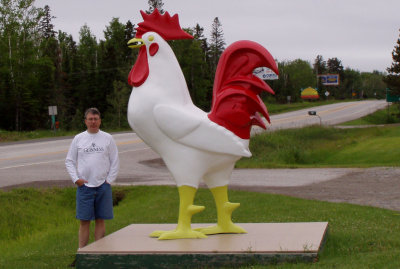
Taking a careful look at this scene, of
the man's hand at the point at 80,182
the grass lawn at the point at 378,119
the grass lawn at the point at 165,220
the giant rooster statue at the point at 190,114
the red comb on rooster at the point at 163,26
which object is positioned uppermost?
the red comb on rooster at the point at 163,26

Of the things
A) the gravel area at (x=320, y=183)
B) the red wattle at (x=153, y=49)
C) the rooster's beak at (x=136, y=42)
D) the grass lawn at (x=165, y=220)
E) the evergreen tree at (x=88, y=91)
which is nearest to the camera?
the grass lawn at (x=165, y=220)

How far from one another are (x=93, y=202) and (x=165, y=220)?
126 inches

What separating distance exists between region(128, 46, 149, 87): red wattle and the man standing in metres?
0.66

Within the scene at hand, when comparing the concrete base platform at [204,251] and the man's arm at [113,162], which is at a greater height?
the man's arm at [113,162]

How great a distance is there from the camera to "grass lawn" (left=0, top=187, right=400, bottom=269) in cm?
716

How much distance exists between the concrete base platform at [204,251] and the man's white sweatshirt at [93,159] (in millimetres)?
827

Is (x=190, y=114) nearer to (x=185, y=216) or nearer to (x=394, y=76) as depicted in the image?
(x=185, y=216)

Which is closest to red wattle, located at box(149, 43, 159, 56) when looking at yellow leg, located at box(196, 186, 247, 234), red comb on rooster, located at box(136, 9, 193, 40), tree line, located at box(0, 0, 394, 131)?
red comb on rooster, located at box(136, 9, 193, 40)

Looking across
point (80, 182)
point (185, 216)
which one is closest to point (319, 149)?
point (185, 216)

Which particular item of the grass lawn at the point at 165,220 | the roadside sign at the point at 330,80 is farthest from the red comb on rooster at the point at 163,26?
the roadside sign at the point at 330,80

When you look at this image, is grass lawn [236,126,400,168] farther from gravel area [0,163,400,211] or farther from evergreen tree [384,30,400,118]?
evergreen tree [384,30,400,118]

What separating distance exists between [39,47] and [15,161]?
32171 millimetres

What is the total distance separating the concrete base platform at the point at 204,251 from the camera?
21.4 feet

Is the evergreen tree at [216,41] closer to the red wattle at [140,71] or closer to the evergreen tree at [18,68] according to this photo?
the evergreen tree at [18,68]
